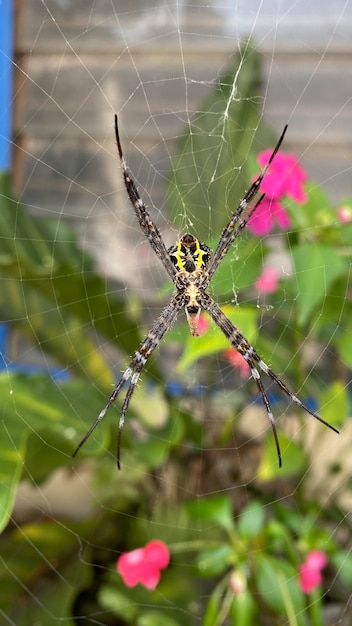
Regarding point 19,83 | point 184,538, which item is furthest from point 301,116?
point 184,538

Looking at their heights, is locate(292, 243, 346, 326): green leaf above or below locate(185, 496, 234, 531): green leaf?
above

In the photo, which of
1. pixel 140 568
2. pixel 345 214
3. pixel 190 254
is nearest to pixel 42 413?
pixel 140 568

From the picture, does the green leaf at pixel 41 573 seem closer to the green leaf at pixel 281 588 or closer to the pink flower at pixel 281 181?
the green leaf at pixel 281 588

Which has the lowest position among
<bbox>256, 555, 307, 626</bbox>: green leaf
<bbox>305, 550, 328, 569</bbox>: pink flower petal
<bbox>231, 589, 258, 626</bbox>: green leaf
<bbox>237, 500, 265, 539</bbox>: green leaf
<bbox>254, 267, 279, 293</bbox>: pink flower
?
<bbox>231, 589, 258, 626</bbox>: green leaf

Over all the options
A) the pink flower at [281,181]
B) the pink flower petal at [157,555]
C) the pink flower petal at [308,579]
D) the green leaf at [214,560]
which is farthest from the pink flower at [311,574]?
the pink flower at [281,181]

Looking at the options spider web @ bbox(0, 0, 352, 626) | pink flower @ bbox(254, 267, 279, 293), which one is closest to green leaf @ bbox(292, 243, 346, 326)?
spider web @ bbox(0, 0, 352, 626)

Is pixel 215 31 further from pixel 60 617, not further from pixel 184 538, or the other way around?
pixel 60 617

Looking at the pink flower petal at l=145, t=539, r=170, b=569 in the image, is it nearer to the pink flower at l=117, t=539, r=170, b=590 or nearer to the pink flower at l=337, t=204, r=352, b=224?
the pink flower at l=117, t=539, r=170, b=590
